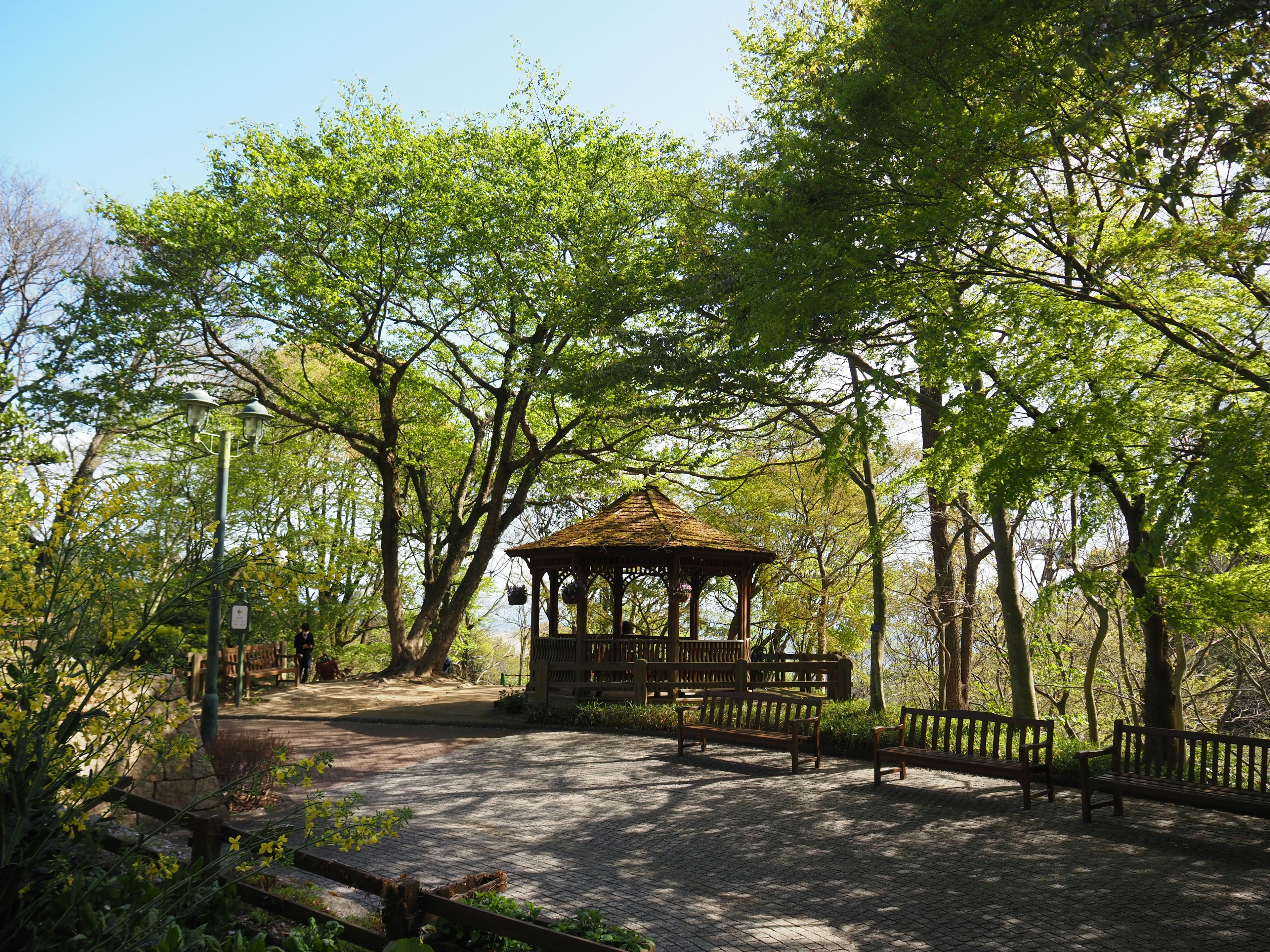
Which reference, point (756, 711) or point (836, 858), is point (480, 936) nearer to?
point (836, 858)

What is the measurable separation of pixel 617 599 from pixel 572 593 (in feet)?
4.76

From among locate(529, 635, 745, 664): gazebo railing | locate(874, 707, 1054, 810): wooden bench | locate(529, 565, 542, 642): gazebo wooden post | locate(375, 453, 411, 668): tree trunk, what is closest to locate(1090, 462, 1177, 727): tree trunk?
locate(874, 707, 1054, 810): wooden bench

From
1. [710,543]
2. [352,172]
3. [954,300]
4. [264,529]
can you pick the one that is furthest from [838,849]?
[264,529]

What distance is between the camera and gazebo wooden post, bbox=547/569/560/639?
18062mm

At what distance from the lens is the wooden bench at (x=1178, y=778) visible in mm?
7113

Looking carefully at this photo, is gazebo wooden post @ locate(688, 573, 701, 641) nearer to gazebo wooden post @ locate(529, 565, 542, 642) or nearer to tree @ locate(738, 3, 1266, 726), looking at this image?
gazebo wooden post @ locate(529, 565, 542, 642)

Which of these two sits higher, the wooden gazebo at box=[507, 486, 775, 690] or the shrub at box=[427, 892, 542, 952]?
the wooden gazebo at box=[507, 486, 775, 690]

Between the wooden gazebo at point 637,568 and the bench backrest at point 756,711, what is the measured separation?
3851mm

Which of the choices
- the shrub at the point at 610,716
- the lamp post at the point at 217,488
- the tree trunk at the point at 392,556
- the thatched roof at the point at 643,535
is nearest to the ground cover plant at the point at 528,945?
the lamp post at the point at 217,488

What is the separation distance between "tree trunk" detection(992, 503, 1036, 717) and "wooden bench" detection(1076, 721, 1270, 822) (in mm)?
1901

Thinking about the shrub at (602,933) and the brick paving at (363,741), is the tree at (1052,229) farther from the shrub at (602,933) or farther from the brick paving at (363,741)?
the brick paving at (363,741)

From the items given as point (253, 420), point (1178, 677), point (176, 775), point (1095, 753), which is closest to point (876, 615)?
point (1178, 677)

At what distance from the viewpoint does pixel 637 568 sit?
18516mm

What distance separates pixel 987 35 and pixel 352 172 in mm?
13975
